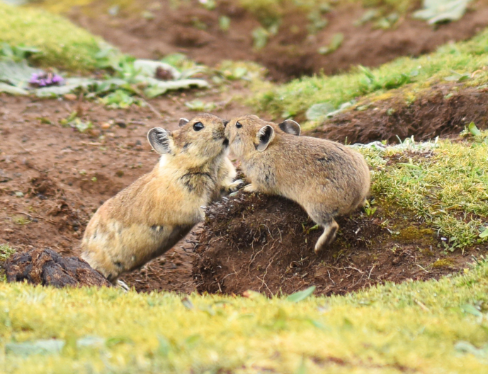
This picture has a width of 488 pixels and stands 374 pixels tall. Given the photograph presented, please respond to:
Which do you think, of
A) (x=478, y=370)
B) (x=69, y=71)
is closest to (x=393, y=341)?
(x=478, y=370)

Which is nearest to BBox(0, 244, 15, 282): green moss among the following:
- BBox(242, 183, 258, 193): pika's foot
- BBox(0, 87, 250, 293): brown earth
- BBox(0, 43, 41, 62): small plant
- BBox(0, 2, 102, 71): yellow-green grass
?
BBox(0, 87, 250, 293): brown earth

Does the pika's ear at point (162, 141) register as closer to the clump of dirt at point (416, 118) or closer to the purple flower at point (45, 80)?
the clump of dirt at point (416, 118)

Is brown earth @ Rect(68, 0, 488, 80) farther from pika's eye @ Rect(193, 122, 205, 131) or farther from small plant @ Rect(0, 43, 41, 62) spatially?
pika's eye @ Rect(193, 122, 205, 131)

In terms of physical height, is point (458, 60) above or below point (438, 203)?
above

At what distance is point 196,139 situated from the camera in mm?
6871

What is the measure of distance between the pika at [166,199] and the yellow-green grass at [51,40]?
6251mm

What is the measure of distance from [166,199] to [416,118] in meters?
3.94

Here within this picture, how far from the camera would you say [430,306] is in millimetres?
4566

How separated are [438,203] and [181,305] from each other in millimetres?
2995

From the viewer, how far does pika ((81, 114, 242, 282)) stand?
267 inches

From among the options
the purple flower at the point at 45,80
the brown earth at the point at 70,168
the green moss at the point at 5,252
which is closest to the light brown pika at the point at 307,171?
the brown earth at the point at 70,168

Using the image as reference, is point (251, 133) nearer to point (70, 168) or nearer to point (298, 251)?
point (298, 251)

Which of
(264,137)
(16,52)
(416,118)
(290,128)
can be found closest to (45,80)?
(16,52)

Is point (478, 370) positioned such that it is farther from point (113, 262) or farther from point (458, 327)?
point (113, 262)
